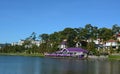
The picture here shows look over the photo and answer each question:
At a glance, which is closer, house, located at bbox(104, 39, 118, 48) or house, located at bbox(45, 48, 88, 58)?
house, located at bbox(45, 48, 88, 58)

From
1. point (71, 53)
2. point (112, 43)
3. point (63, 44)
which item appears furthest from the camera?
point (63, 44)

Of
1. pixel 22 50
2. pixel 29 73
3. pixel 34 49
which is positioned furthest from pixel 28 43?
pixel 29 73

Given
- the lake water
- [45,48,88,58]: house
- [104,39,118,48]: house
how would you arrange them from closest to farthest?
the lake water < [45,48,88,58]: house < [104,39,118,48]: house

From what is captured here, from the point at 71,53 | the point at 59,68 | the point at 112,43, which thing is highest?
the point at 112,43

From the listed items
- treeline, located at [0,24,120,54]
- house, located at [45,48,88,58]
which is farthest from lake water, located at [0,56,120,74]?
treeline, located at [0,24,120,54]

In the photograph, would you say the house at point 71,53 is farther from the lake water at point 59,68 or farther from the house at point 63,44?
the lake water at point 59,68

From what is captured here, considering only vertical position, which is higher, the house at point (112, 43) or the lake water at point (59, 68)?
the house at point (112, 43)

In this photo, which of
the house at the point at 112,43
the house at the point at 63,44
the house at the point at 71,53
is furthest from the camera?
the house at the point at 63,44

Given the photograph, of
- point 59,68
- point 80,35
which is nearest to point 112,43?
point 80,35

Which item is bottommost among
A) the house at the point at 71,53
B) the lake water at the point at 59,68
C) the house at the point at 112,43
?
the lake water at the point at 59,68

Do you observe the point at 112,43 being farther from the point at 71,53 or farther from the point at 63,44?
the point at 63,44

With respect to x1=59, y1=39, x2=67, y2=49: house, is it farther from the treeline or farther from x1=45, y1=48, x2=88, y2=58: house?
x1=45, y1=48, x2=88, y2=58: house

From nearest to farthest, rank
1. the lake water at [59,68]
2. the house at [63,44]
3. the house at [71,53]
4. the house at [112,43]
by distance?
the lake water at [59,68], the house at [71,53], the house at [112,43], the house at [63,44]

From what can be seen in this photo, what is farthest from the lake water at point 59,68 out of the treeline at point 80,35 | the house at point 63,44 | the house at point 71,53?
the house at point 63,44
